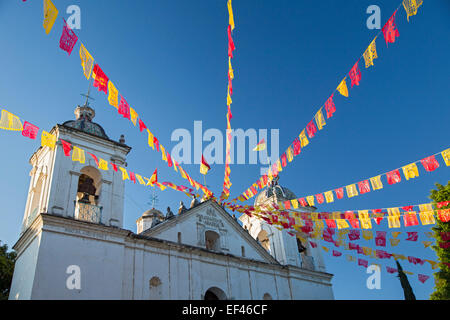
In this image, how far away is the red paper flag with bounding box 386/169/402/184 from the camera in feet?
42.0

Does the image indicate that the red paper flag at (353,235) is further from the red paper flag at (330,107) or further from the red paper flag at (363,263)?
the red paper flag at (330,107)

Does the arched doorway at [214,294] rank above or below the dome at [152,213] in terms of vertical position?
below

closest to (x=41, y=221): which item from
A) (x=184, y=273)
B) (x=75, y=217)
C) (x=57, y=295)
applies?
(x=75, y=217)

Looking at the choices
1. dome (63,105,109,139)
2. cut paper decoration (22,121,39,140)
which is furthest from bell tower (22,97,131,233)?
cut paper decoration (22,121,39,140)

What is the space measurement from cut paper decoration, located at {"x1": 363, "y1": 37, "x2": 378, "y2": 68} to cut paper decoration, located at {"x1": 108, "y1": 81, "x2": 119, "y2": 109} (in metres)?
6.61

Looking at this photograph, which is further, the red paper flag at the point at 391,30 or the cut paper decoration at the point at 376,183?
the cut paper decoration at the point at 376,183

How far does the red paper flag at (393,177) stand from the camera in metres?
12.8

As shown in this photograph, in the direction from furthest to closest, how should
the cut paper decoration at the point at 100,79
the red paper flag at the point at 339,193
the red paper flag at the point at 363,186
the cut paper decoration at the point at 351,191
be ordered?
the red paper flag at the point at 339,193 → the cut paper decoration at the point at 351,191 → the red paper flag at the point at 363,186 → the cut paper decoration at the point at 100,79

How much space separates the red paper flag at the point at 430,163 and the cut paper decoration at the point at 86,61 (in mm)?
9688

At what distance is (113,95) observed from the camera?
10.9 m

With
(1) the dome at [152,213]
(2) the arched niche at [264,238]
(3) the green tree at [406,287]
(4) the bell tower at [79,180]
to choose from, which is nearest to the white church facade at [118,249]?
(4) the bell tower at [79,180]

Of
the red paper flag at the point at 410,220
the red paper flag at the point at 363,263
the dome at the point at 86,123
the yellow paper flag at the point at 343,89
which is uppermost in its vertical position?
the dome at the point at 86,123

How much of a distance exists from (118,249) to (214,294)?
15.3 feet

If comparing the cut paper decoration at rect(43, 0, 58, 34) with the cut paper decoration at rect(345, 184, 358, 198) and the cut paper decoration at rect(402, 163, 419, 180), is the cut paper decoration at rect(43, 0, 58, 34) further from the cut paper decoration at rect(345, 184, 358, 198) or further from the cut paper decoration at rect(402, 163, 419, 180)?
the cut paper decoration at rect(402, 163, 419, 180)
